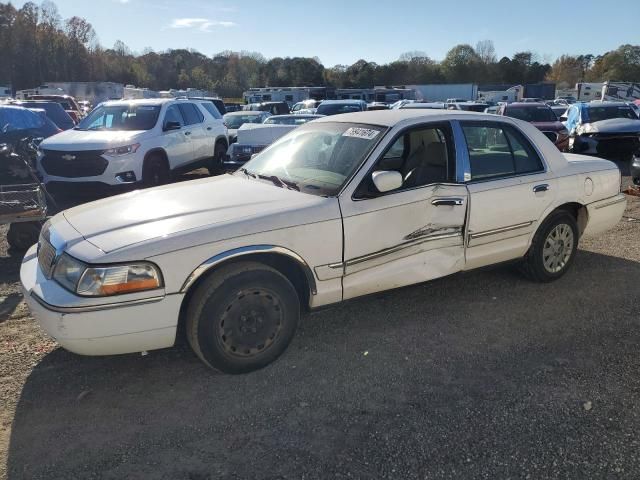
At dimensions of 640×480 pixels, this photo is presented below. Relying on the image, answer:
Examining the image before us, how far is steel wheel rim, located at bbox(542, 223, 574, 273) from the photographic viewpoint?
15.5 ft

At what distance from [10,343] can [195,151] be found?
7124 mm

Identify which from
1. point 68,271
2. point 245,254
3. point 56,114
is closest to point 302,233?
point 245,254

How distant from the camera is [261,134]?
11.1 metres

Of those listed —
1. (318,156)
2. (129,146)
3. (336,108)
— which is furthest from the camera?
(336,108)

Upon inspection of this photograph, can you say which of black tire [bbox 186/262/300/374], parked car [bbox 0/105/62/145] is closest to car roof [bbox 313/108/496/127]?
black tire [bbox 186/262/300/374]

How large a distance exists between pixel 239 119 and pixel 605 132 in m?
10.8

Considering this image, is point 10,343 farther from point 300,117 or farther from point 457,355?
point 300,117

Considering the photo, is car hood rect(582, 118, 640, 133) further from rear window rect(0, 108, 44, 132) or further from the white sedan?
rear window rect(0, 108, 44, 132)

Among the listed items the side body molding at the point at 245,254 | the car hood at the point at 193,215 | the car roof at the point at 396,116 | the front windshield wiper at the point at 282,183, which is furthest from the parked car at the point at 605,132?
the side body molding at the point at 245,254

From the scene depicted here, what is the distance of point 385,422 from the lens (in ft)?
9.30

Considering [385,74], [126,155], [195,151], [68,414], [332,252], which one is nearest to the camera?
[68,414]

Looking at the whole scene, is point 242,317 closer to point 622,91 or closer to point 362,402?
point 362,402

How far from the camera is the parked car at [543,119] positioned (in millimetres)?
12875

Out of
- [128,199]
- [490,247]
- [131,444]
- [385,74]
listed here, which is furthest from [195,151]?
[385,74]
